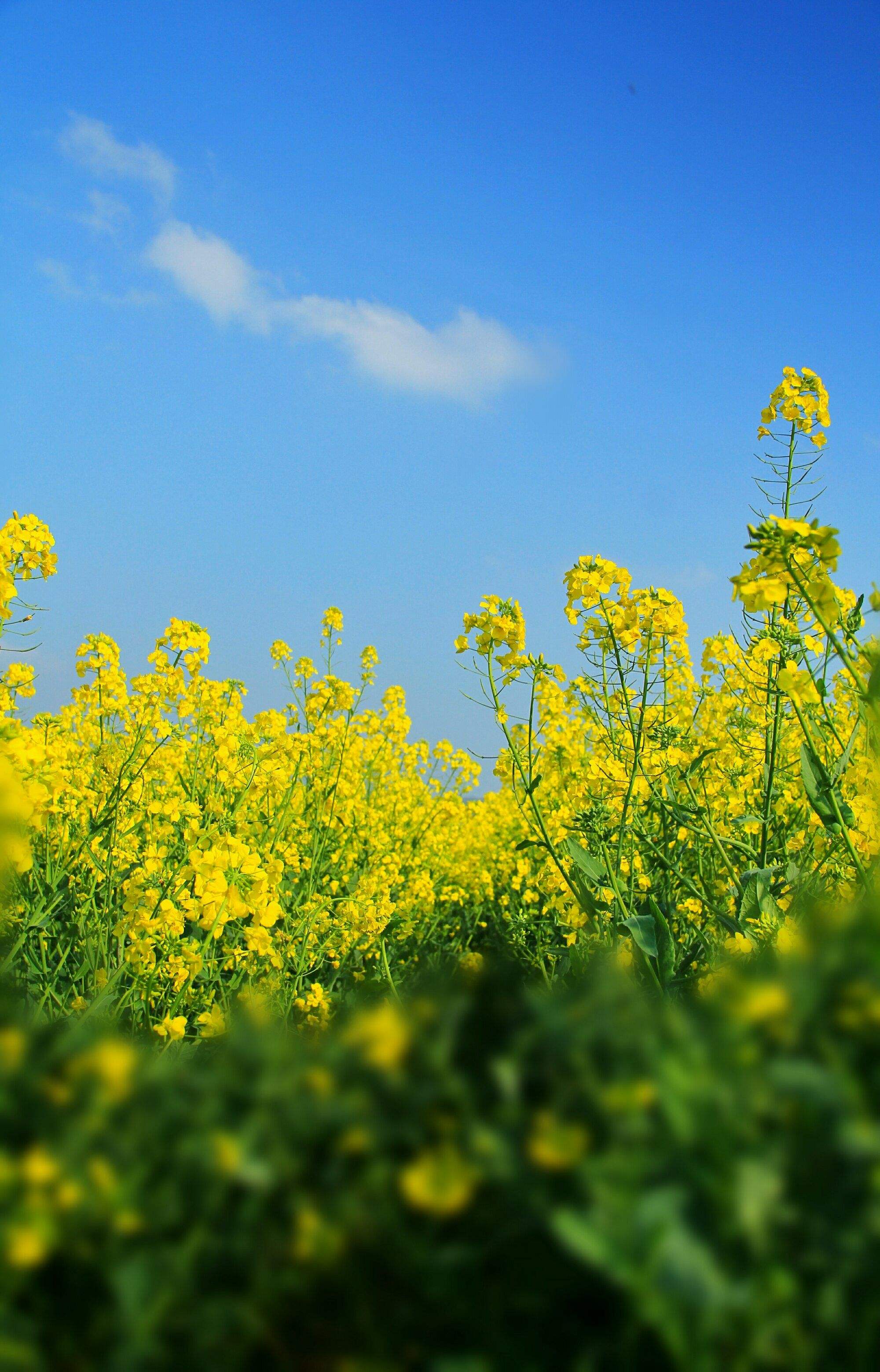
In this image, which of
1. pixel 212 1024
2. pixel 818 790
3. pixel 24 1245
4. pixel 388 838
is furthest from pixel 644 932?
pixel 388 838

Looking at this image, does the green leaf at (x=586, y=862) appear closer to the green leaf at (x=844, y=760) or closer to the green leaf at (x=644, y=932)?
the green leaf at (x=644, y=932)

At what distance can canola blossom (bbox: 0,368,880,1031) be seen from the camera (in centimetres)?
278

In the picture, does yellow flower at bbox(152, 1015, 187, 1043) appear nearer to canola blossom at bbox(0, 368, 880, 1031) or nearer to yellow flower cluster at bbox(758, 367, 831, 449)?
canola blossom at bbox(0, 368, 880, 1031)

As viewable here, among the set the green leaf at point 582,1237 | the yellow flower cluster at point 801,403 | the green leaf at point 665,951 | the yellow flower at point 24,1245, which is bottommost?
the green leaf at point 582,1237

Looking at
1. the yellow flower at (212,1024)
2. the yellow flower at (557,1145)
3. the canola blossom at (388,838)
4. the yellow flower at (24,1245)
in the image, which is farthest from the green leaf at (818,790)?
the yellow flower at (24,1245)

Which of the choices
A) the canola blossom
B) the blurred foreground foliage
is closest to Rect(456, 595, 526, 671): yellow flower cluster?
the canola blossom

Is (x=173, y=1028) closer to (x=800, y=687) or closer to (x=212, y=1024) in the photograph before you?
(x=212, y=1024)

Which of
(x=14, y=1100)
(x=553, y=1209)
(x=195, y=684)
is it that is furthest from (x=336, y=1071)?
(x=195, y=684)

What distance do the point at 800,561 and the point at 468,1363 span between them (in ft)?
6.31

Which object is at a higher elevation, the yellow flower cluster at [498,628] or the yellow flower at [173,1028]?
the yellow flower cluster at [498,628]

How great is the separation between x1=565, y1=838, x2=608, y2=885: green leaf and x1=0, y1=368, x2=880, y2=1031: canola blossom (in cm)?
1

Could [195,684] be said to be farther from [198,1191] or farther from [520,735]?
[198,1191]

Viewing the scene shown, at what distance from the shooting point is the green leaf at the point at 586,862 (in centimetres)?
335

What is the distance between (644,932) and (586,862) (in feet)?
1.20
